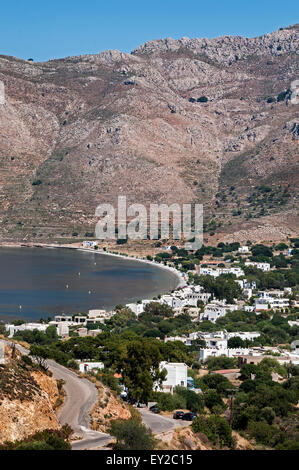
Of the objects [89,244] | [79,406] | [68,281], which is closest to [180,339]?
[79,406]

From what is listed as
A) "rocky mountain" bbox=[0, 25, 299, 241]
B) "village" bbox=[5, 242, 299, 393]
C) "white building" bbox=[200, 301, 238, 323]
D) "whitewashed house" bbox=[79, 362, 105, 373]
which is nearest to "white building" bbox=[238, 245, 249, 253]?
"rocky mountain" bbox=[0, 25, 299, 241]

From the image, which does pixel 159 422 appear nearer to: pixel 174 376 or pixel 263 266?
pixel 174 376

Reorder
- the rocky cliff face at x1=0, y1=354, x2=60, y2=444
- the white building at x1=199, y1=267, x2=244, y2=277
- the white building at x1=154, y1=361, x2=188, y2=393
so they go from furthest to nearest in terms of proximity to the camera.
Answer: the white building at x1=199, y1=267, x2=244, y2=277 → the white building at x1=154, y1=361, x2=188, y2=393 → the rocky cliff face at x1=0, y1=354, x2=60, y2=444

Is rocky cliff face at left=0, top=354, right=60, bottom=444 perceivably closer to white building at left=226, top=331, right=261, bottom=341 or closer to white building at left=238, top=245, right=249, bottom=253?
white building at left=226, top=331, right=261, bottom=341

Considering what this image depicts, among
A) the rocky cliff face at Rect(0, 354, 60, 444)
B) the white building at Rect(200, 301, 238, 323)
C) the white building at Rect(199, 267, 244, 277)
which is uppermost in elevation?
the rocky cliff face at Rect(0, 354, 60, 444)

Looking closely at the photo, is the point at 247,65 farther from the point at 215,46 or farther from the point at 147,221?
the point at 147,221

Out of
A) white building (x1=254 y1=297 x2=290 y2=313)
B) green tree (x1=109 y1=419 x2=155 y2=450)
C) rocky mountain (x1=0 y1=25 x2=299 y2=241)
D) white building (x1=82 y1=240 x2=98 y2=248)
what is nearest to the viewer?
green tree (x1=109 y1=419 x2=155 y2=450)

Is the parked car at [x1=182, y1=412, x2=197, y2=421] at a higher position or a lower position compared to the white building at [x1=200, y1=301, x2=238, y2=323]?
higher

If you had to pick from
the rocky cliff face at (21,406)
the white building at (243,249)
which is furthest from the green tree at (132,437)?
the white building at (243,249)
